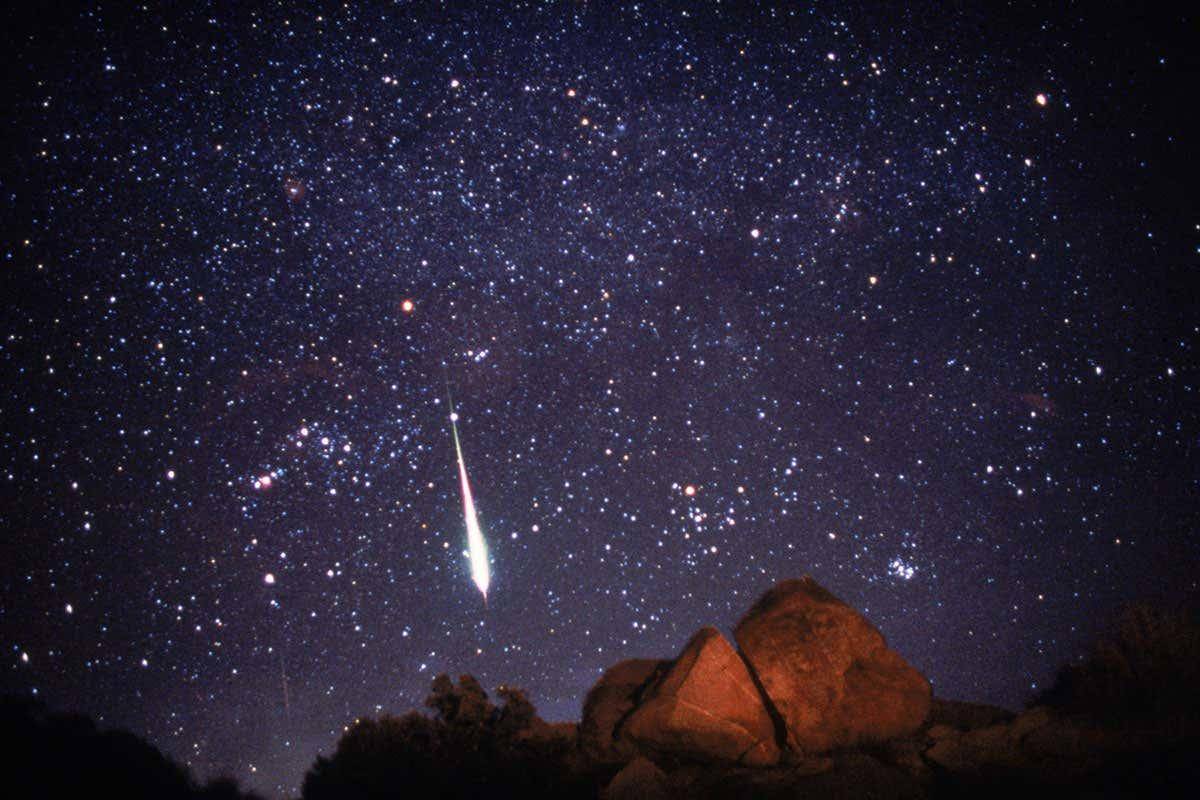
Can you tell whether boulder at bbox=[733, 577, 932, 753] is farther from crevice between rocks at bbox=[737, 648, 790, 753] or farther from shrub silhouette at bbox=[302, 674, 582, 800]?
shrub silhouette at bbox=[302, 674, 582, 800]

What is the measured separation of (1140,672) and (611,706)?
9575 mm

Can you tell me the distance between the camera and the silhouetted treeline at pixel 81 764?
7457 millimetres

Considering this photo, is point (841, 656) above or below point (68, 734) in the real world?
below

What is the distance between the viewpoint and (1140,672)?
10156 millimetres

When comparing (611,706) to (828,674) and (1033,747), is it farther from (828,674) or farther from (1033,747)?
(1033,747)

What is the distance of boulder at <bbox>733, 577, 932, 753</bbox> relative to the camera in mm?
10438

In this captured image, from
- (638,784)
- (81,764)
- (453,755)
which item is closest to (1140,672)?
(638,784)

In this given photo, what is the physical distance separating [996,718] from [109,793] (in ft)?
47.9

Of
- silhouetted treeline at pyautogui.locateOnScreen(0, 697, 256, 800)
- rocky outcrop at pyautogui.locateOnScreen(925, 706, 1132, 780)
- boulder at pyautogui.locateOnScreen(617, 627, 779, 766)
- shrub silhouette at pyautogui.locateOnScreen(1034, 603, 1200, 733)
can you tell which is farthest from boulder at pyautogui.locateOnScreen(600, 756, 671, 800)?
shrub silhouette at pyautogui.locateOnScreen(1034, 603, 1200, 733)

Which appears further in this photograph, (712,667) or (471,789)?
(712,667)

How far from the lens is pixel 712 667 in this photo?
10.9 metres

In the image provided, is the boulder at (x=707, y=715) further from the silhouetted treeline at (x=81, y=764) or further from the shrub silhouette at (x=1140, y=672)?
the silhouetted treeline at (x=81, y=764)

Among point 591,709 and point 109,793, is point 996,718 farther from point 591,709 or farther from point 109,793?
point 109,793

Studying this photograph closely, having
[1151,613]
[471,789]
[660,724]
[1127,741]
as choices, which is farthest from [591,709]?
[1151,613]
